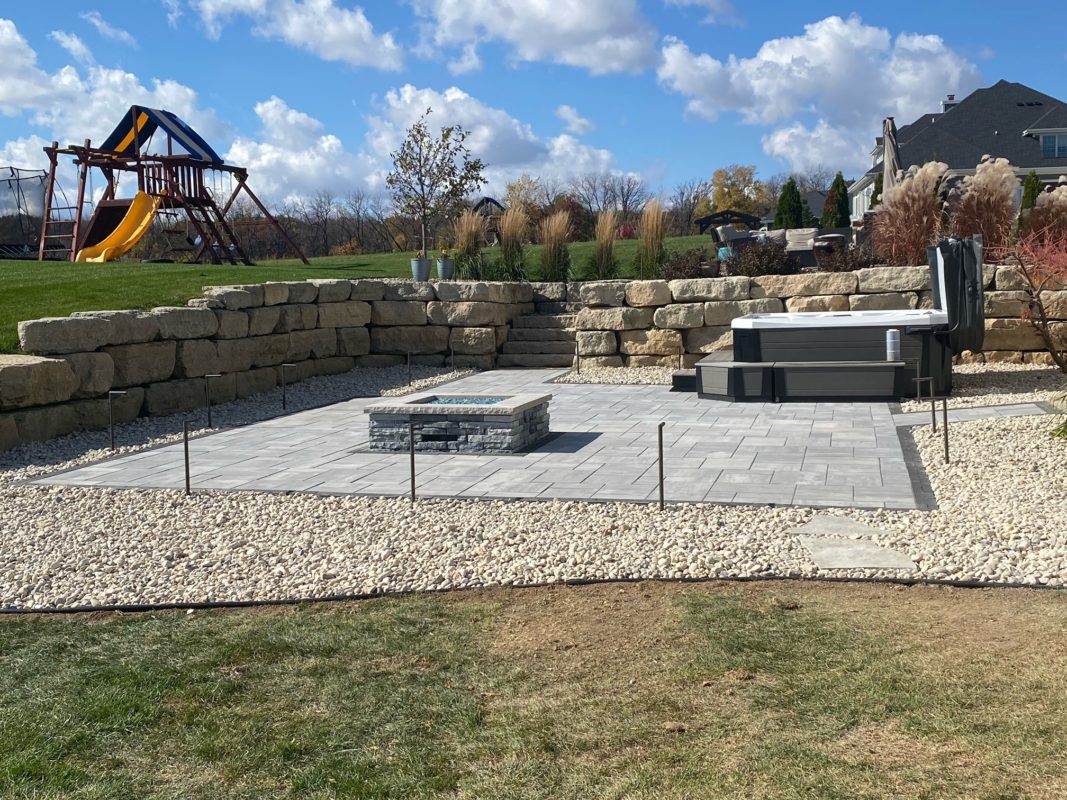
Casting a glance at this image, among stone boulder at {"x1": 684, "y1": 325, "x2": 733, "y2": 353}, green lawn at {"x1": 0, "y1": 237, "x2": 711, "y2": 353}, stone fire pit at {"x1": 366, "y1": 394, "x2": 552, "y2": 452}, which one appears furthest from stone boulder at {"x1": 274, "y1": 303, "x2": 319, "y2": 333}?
stone boulder at {"x1": 684, "y1": 325, "x2": 733, "y2": 353}

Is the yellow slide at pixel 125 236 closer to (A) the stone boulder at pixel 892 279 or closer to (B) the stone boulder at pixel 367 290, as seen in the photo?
(B) the stone boulder at pixel 367 290

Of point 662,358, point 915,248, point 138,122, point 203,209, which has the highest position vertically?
point 138,122

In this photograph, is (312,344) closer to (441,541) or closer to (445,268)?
(445,268)

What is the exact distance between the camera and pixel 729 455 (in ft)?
22.3

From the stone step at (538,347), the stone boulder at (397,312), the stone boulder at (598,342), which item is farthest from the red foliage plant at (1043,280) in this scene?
the stone boulder at (397,312)

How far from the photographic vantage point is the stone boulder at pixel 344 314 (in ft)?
39.2

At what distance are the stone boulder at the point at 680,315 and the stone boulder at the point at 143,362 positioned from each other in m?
5.72

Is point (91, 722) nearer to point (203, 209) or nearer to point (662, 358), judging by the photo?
point (662, 358)

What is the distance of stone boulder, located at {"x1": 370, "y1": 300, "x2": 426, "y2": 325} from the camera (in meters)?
12.7

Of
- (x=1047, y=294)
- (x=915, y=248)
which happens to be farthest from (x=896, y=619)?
(x=915, y=248)

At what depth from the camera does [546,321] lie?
13.3m

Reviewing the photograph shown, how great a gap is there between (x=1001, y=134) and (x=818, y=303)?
23.4 meters

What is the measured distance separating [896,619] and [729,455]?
10.4 ft

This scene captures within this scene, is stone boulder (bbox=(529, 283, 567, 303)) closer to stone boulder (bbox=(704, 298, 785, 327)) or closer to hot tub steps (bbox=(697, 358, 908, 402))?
stone boulder (bbox=(704, 298, 785, 327))
